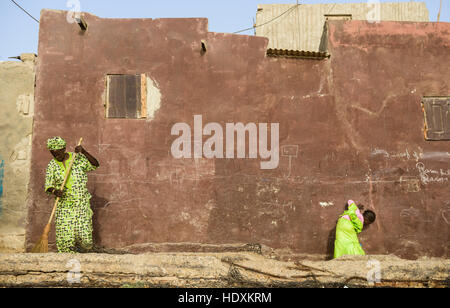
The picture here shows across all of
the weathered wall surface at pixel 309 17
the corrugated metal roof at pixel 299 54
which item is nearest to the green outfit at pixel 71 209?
the corrugated metal roof at pixel 299 54

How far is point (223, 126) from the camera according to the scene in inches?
250

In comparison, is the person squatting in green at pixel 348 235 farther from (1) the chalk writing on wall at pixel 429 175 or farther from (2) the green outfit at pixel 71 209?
(2) the green outfit at pixel 71 209

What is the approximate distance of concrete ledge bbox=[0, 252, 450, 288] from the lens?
3.31 m

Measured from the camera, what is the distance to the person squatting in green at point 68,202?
4598 mm

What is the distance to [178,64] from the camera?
6391mm

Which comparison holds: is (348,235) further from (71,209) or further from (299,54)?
(71,209)

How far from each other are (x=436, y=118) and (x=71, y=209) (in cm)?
620

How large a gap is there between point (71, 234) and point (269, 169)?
334 centimetres

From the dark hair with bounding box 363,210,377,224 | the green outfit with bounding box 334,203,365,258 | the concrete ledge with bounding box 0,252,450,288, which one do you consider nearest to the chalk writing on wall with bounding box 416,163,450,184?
the dark hair with bounding box 363,210,377,224

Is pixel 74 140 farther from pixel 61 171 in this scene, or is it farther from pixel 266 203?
pixel 266 203

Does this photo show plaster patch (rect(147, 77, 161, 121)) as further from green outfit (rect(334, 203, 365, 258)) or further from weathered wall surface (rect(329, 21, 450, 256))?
green outfit (rect(334, 203, 365, 258))

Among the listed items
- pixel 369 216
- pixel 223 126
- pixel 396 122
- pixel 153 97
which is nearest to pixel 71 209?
pixel 153 97

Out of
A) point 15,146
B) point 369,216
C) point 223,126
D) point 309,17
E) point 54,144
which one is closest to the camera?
point 54,144

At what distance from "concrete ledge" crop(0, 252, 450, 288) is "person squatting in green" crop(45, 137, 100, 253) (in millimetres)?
1133
